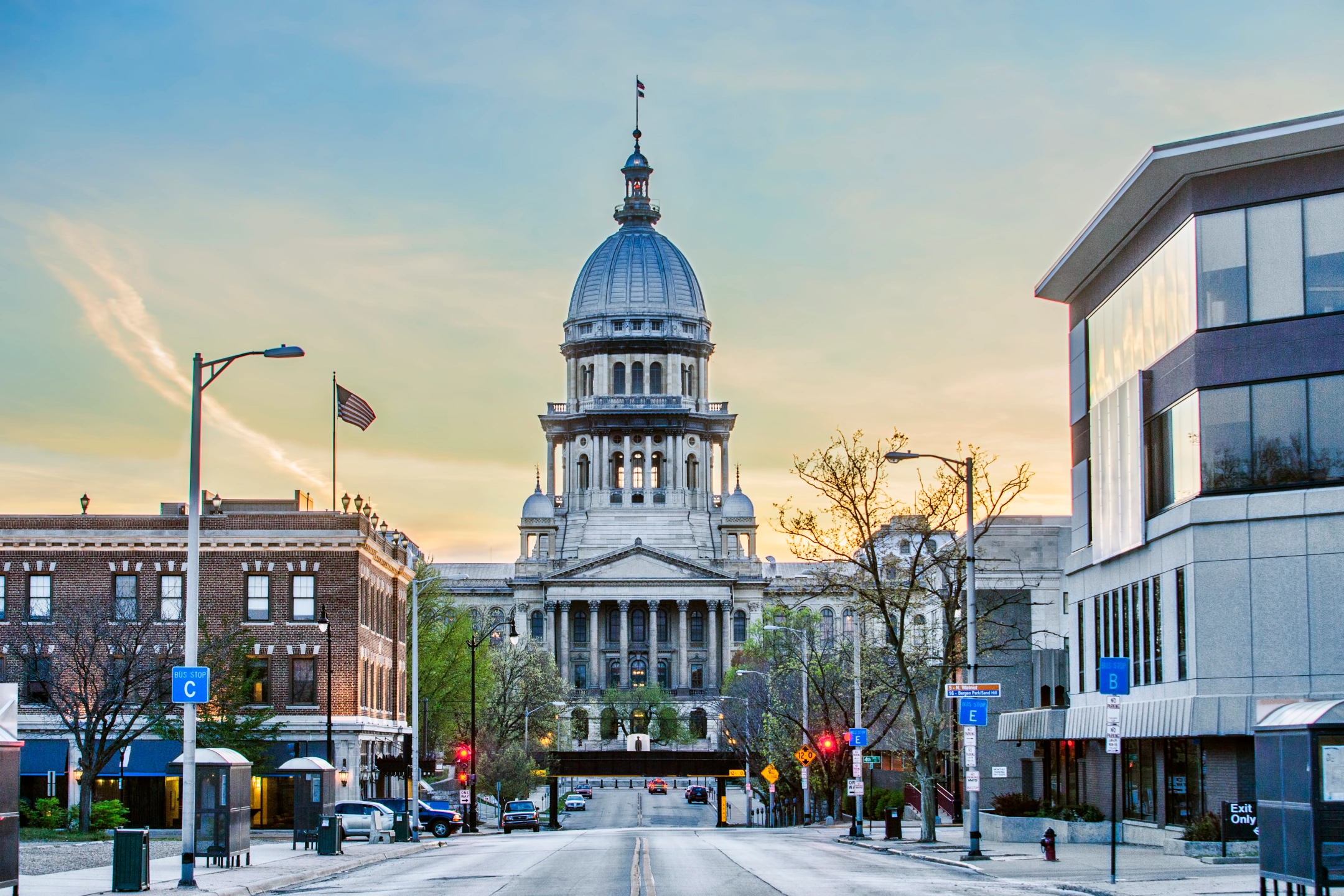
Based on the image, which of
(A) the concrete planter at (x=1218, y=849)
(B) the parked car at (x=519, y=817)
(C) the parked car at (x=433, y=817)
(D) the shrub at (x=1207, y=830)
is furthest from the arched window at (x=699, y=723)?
(A) the concrete planter at (x=1218, y=849)

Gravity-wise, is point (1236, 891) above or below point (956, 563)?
below

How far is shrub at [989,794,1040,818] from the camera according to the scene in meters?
52.7

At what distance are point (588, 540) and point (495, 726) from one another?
79.7m

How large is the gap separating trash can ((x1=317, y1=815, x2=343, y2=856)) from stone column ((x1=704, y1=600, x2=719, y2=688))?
434ft

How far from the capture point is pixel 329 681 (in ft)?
190

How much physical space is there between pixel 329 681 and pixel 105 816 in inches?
321

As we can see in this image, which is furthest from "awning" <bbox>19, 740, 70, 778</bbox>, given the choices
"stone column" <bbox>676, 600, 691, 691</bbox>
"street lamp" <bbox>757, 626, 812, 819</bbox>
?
"stone column" <bbox>676, 600, 691, 691</bbox>

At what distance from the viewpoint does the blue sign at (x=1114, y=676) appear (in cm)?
3198

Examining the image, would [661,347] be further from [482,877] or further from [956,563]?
[482,877]

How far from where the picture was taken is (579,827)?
89875 mm

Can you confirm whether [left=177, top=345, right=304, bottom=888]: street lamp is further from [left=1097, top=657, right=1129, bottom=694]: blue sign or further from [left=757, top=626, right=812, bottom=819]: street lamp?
[left=757, top=626, right=812, bottom=819]: street lamp

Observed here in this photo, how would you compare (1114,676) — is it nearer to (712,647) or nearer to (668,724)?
(668,724)

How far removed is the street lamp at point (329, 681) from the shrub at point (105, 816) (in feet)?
23.4

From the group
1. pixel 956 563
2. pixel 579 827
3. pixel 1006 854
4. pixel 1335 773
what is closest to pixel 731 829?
pixel 579 827
